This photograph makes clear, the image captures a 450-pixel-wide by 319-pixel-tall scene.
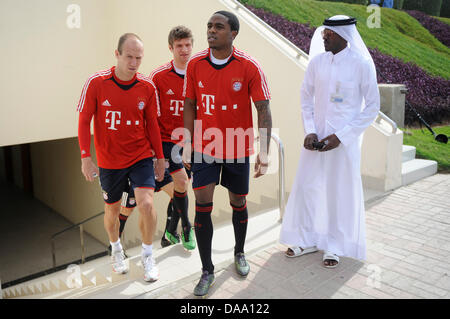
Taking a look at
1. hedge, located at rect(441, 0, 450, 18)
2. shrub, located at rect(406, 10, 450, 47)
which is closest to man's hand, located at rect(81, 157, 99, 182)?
shrub, located at rect(406, 10, 450, 47)

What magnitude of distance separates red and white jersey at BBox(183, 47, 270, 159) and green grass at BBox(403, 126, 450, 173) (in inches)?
194

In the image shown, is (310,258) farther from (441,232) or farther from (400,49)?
(400,49)

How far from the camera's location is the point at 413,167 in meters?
6.50

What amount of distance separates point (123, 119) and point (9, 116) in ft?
17.9

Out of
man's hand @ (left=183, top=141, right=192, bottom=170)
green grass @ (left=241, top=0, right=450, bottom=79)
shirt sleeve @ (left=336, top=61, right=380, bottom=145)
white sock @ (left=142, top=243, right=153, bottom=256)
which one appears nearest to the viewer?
man's hand @ (left=183, top=141, right=192, bottom=170)

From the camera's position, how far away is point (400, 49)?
1091 centimetres

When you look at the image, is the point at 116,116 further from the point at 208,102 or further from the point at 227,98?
the point at 227,98

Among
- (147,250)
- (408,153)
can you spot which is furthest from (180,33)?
(408,153)

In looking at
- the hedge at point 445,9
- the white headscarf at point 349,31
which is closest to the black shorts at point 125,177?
the white headscarf at point 349,31

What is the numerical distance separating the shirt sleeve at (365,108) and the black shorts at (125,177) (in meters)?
1.66

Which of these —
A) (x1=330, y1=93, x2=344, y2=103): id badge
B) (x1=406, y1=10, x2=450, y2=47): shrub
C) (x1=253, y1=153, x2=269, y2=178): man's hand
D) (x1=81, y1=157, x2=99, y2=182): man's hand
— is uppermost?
(x1=406, y1=10, x2=450, y2=47): shrub

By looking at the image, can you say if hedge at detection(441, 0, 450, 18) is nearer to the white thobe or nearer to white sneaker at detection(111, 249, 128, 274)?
the white thobe

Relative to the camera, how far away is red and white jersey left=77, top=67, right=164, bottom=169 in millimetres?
3492
